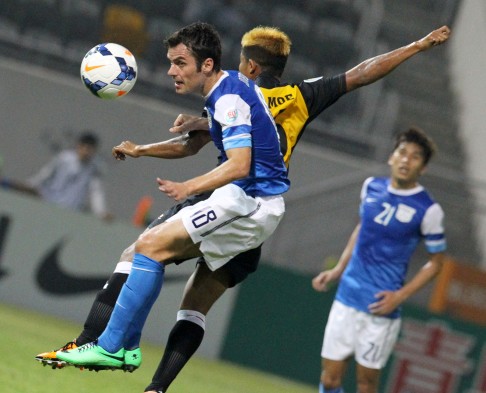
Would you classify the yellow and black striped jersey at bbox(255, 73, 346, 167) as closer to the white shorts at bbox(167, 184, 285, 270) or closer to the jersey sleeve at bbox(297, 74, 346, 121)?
the jersey sleeve at bbox(297, 74, 346, 121)

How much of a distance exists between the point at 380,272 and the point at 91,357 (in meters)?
3.08

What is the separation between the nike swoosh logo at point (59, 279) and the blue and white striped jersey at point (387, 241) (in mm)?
4163

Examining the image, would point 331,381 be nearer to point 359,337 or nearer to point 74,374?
point 359,337

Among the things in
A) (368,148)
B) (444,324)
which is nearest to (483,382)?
(444,324)

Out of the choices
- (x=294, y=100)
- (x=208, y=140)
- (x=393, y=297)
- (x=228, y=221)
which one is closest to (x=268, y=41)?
(x=294, y=100)

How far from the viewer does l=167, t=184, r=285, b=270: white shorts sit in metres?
6.23

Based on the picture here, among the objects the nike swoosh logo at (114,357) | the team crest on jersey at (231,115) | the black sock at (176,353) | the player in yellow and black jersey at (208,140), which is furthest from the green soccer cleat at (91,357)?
the team crest on jersey at (231,115)

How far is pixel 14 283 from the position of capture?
12438mm

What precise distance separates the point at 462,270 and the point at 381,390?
206 centimetres

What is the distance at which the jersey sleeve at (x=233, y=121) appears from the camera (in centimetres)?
611

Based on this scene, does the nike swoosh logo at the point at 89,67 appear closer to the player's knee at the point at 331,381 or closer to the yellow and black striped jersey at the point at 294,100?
the yellow and black striped jersey at the point at 294,100

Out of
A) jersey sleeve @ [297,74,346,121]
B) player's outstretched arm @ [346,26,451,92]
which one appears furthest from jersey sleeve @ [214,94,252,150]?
player's outstretched arm @ [346,26,451,92]

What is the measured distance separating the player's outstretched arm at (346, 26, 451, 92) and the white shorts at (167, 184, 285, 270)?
3.61 feet

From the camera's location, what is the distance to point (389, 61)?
23.3 ft
